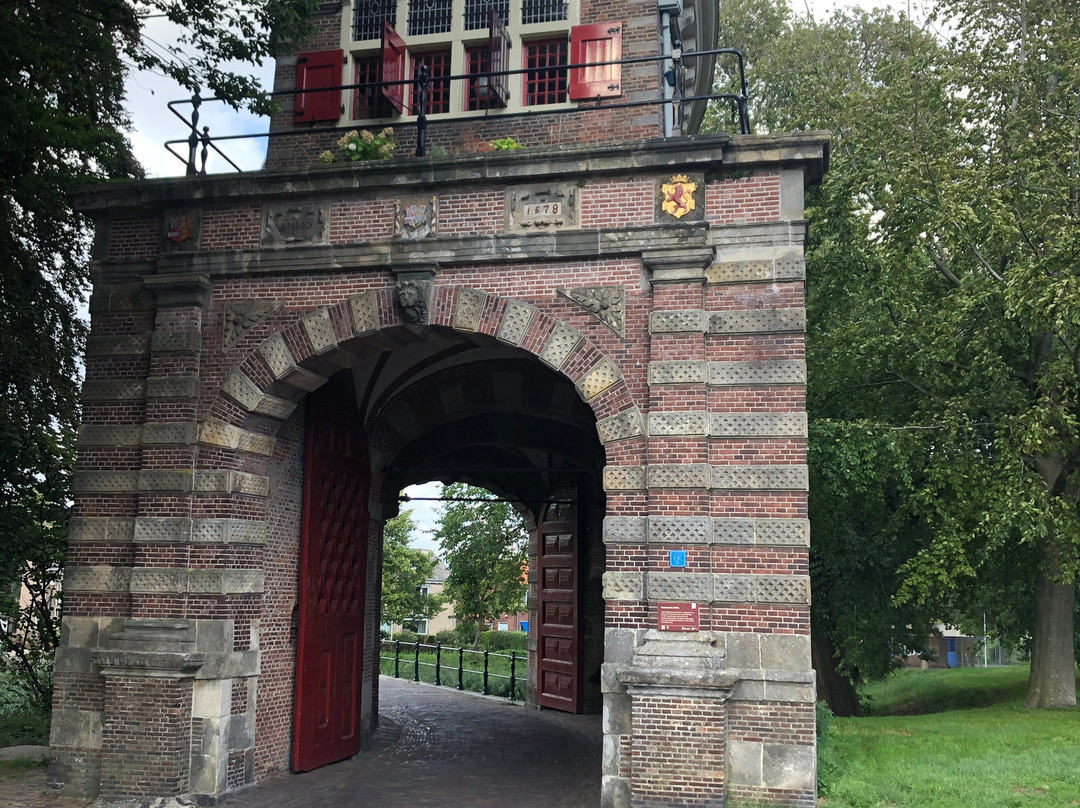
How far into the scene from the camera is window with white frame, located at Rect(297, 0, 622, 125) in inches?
466

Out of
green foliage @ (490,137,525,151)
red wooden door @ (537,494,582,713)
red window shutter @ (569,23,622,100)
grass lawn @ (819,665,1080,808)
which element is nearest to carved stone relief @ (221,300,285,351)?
green foliage @ (490,137,525,151)

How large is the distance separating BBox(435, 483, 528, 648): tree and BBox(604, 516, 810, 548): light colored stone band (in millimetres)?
19803

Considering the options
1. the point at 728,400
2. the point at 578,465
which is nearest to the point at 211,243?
the point at 728,400

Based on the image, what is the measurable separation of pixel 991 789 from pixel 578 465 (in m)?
8.49

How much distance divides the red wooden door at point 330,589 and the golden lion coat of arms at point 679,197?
4.79 metres

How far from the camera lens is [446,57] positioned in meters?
12.4

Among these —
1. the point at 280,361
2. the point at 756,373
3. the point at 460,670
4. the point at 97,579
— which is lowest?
the point at 460,670

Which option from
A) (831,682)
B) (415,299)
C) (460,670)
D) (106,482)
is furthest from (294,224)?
(831,682)

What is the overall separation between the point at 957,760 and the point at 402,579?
3296 centimetres

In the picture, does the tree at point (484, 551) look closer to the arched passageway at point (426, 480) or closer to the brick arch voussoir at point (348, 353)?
the arched passageway at point (426, 480)

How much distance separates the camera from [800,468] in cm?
953

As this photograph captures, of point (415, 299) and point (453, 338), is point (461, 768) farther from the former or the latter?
point (415, 299)

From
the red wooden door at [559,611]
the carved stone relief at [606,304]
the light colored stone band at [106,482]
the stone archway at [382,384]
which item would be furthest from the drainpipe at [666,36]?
the red wooden door at [559,611]

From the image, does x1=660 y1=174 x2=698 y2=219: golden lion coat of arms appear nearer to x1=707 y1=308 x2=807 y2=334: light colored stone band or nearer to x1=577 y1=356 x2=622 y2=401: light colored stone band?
x1=707 y1=308 x2=807 y2=334: light colored stone band
